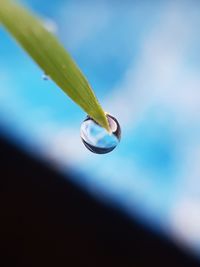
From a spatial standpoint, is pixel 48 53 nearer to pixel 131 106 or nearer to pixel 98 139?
pixel 98 139

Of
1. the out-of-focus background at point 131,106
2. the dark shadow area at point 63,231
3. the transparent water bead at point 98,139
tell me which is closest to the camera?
the transparent water bead at point 98,139

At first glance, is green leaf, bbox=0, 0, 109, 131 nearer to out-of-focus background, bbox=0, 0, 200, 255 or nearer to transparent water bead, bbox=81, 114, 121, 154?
transparent water bead, bbox=81, 114, 121, 154

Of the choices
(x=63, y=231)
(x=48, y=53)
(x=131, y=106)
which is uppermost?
(x=131, y=106)

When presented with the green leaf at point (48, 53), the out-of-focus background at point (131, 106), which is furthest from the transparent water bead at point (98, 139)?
the out-of-focus background at point (131, 106)

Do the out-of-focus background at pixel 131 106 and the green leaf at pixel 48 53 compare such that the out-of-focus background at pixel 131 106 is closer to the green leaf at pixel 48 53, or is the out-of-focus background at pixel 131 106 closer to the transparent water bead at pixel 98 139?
the transparent water bead at pixel 98 139

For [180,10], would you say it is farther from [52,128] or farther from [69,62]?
[69,62]

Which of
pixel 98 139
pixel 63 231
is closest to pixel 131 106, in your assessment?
pixel 63 231

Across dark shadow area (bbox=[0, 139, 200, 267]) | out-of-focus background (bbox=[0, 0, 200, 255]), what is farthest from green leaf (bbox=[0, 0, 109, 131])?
dark shadow area (bbox=[0, 139, 200, 267])
